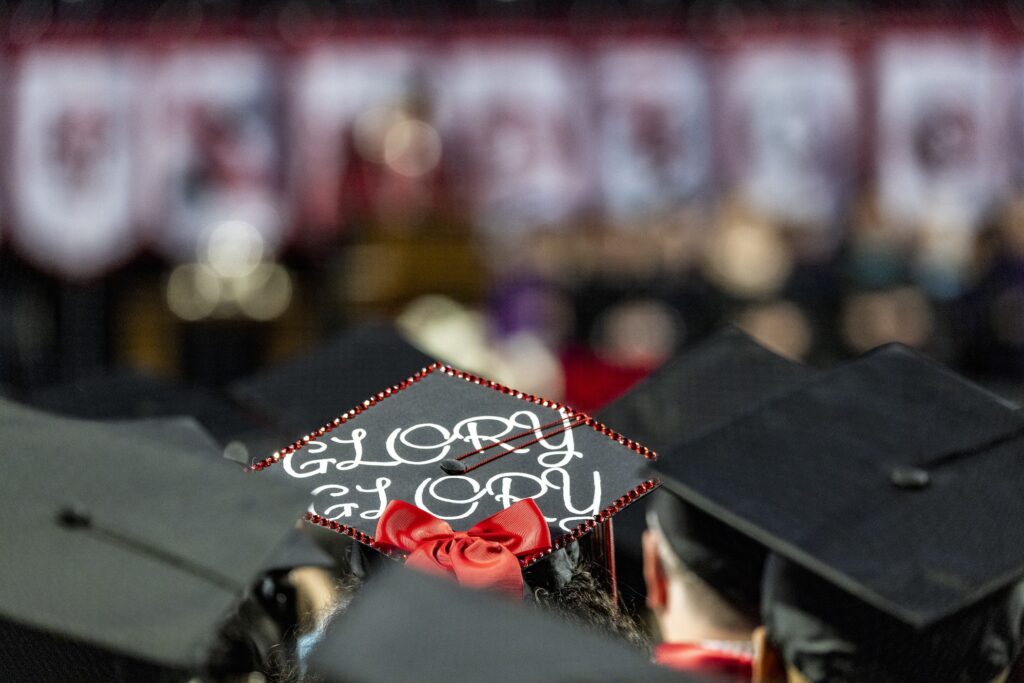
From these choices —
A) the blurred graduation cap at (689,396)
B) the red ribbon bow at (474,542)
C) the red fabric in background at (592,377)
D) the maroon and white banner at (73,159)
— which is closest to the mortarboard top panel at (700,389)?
the blurred graduation cap at (689,396)

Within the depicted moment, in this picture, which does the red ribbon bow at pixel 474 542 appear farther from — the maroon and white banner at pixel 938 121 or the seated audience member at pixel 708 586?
the maroon and white banner at pixel 938 121

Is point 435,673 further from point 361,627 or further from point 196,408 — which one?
point 196,408

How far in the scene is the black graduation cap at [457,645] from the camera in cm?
110

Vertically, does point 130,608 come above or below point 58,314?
above

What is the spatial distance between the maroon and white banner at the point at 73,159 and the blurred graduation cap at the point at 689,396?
6.35 meters

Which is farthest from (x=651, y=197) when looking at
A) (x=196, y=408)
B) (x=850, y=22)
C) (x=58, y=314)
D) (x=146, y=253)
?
(x=196, y=408)

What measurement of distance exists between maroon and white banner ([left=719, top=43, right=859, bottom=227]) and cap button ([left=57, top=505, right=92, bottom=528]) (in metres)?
7.11

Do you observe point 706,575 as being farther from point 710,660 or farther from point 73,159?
point 73,159

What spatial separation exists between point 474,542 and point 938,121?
293 inches

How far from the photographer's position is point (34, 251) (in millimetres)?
8352

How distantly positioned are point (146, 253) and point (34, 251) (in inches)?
23.8

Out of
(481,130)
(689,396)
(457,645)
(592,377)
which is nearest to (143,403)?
(689,396)

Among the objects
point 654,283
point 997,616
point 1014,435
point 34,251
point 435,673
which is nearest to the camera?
point 435,673

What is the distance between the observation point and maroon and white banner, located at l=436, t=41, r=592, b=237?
8.32 metres
